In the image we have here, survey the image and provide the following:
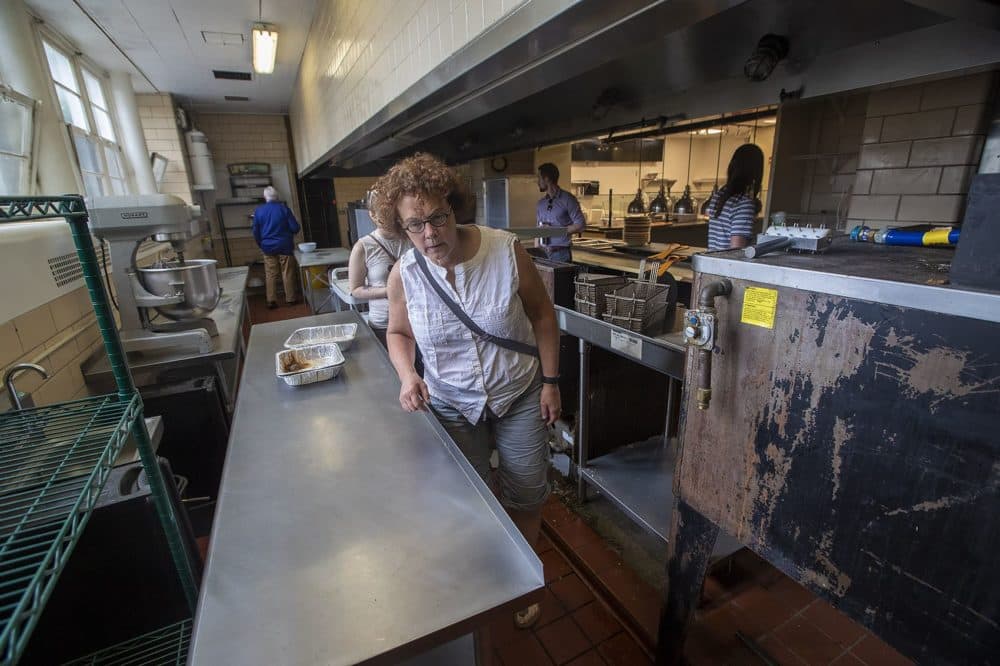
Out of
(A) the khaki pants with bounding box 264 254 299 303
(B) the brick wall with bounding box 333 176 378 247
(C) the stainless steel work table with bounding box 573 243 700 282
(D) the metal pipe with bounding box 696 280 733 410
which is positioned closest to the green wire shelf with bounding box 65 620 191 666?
(D) the metal pipe with bounding box 696 280 733 410

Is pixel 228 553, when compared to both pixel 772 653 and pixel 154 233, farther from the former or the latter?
pixel 154 233

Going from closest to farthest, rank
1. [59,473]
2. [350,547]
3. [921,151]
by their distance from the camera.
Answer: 1. [59,473]
2. [350,547]
3. [921,151]

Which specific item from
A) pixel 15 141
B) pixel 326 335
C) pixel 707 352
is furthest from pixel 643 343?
pixel 15 141

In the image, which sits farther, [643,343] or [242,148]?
[242,148]

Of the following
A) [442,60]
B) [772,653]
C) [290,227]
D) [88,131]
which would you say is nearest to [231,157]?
[290,227]

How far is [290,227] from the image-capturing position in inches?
273

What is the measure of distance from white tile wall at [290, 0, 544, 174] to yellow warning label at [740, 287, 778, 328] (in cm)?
111

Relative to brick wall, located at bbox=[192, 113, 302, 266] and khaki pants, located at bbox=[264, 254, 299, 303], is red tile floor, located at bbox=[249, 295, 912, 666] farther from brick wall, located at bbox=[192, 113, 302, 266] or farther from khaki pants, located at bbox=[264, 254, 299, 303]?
brick wall, located at bbox=[192, 113, 302, 266]

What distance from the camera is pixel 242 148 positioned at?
8.39m

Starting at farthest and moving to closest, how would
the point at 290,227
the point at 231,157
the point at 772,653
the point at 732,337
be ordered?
the point at 231,157, the point at 290,227, the point at 772,653, the point at 732,337

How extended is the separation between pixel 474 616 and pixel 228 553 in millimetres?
518

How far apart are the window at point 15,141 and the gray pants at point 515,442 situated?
3.07 meters

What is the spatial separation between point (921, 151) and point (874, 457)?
2555mm

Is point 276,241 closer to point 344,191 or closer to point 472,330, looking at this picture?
point 344,191
